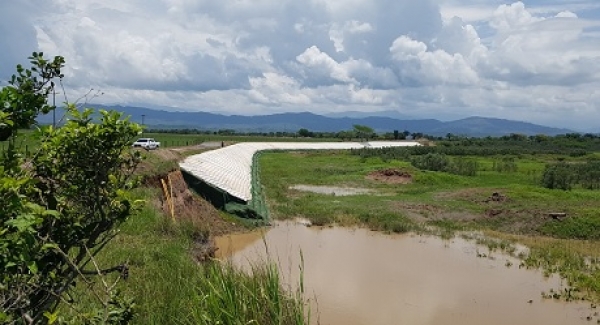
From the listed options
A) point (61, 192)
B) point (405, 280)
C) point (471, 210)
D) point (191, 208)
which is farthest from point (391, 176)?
point (61, 192)

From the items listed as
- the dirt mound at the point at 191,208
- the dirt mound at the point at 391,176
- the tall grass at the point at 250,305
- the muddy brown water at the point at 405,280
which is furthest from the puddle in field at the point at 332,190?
the tall grass at the point at 250,305

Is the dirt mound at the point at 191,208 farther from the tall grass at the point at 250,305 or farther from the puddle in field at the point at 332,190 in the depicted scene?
the puddle in field at the point at 332,190

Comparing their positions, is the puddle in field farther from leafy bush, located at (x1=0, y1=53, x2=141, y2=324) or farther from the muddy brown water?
leafy bush, located at (x1=0, y1=53, x2=141, y2=324)

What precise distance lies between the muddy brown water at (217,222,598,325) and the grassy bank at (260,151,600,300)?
1211 mm

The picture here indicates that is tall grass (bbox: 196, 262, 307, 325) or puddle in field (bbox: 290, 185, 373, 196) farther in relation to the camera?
puddle in field (bbox: 290, 185, 373, 196)

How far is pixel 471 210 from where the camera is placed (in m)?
23.0

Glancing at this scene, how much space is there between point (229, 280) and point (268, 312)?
0.63m

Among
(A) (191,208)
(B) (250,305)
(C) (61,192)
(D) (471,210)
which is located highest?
(C) (61,192)

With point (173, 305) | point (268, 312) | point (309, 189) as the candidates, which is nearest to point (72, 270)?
point (268, 312)

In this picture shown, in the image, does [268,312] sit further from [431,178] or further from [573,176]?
[573,176]

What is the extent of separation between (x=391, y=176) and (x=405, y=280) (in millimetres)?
20396

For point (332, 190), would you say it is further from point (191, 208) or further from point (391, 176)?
point (191, 208)

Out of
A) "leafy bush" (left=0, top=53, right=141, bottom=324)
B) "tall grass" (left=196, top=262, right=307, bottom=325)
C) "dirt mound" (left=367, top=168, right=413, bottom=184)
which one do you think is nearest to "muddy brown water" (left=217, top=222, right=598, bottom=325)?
"tall grass" (left=196, top=262, right=307, bottom=325)

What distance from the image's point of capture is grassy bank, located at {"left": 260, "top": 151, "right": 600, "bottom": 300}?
52.5 feet
